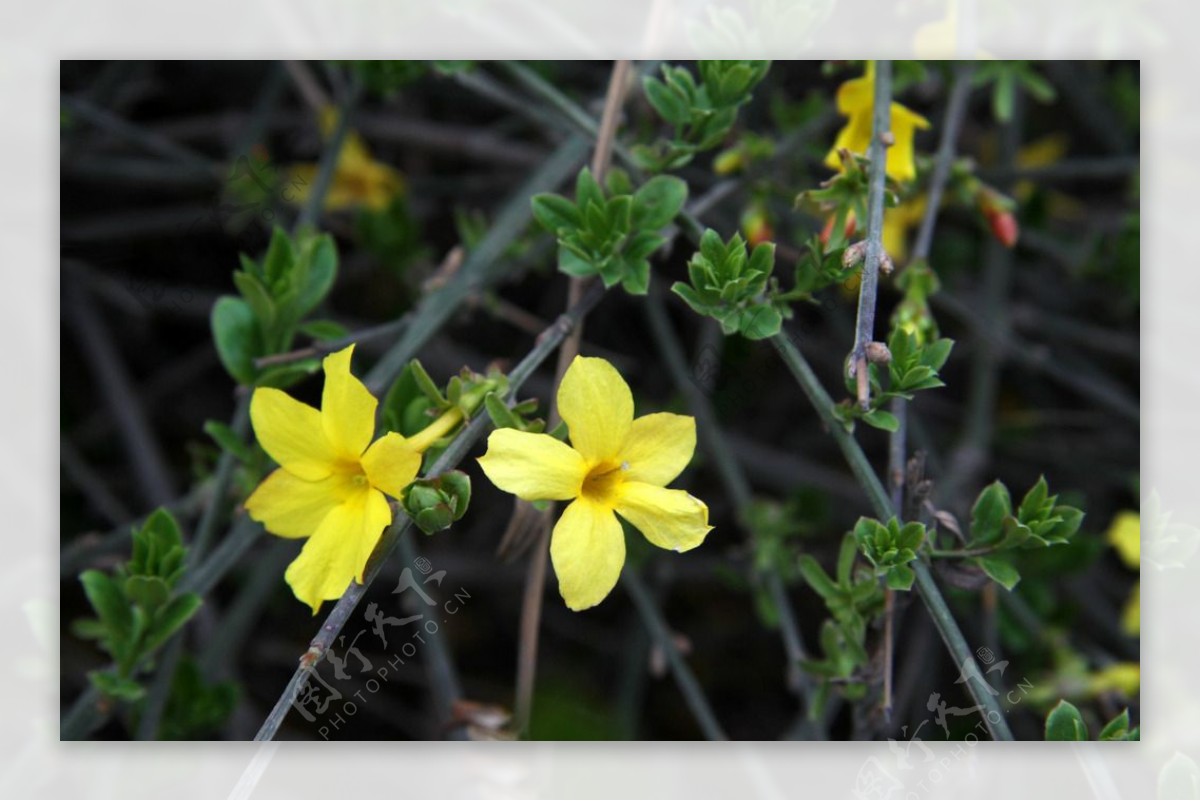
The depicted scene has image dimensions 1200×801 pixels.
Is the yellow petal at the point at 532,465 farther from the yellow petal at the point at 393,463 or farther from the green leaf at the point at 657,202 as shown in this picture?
the green leaf at the point at 657,202

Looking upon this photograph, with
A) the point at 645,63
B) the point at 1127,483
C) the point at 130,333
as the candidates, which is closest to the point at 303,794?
the point at 645,63

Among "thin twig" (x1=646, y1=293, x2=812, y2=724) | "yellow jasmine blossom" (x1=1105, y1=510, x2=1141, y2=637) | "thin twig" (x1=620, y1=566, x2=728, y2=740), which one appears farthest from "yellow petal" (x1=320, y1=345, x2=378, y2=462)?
"yellow jasmine blossom" (x1=1105, y1=510, x2=1141, y2=637)

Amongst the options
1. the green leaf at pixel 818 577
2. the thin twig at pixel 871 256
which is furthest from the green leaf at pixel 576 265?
the green leaf at pixel 818 577

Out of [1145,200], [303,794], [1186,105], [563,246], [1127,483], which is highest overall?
[1186,105]

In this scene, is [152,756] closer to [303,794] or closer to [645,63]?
[303,794]

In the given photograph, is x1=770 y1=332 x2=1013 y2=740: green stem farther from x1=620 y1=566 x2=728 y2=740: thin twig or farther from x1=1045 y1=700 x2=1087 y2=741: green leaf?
x1=620 y1=566 x2=728 y2=740: thin twig

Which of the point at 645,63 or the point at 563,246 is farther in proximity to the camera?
the point at 645,63
